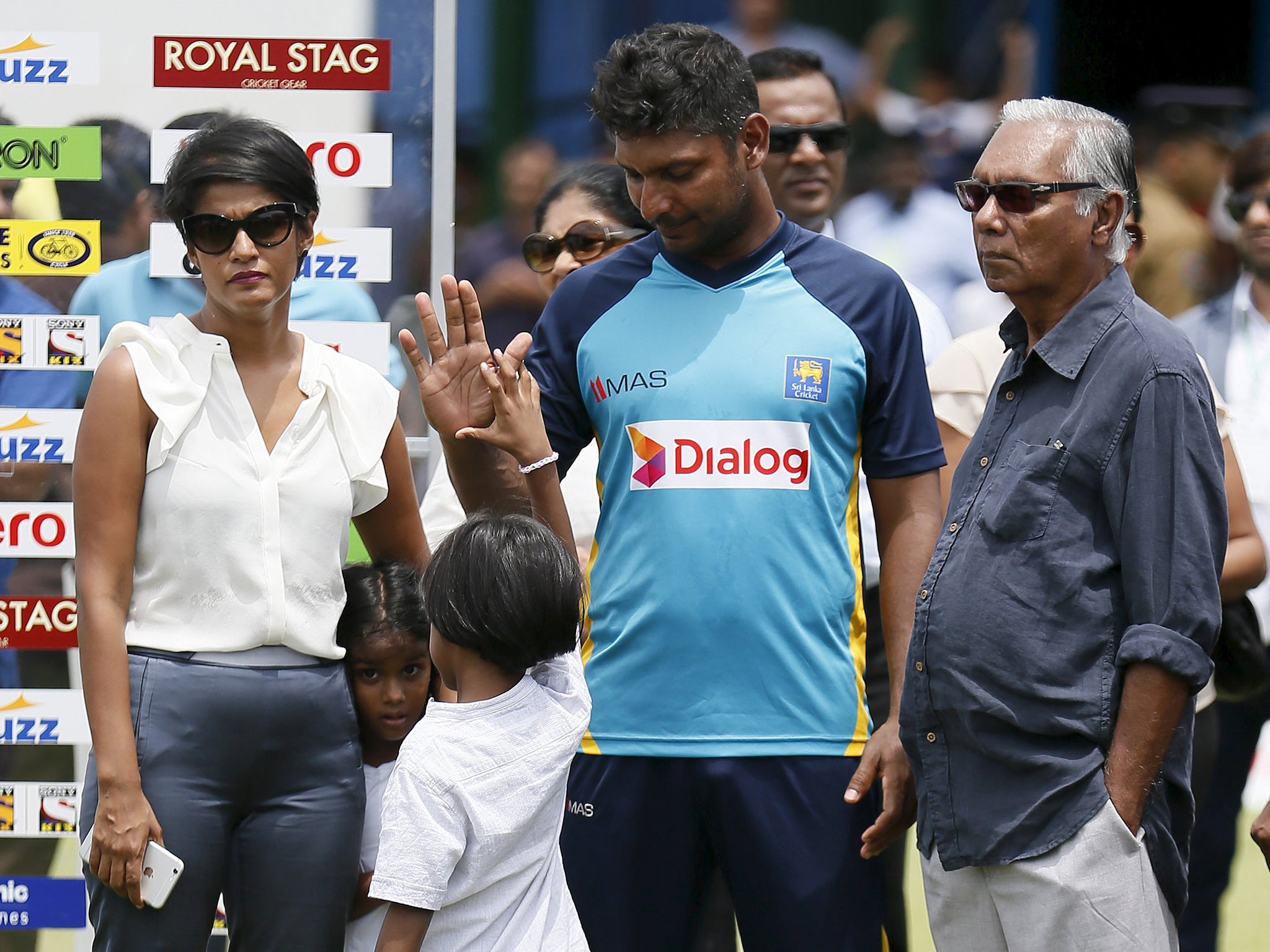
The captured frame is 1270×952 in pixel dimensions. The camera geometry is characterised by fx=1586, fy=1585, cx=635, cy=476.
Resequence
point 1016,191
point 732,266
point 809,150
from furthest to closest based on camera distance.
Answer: point 809,150 → point 732,266 → point 1016,191

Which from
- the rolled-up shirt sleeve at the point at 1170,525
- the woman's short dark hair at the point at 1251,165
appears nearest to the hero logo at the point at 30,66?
the rolled-up shirt sleeve at the point at 1170,525

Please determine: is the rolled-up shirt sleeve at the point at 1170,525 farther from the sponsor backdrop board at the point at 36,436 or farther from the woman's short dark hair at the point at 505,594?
the sponsor backdrop board at the point at 36,436

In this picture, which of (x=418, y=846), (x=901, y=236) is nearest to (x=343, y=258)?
(x=418, y=846)

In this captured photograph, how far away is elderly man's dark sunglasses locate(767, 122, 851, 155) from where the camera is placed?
3.94m

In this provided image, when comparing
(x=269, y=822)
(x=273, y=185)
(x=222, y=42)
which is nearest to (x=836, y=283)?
(x=273, y=185)

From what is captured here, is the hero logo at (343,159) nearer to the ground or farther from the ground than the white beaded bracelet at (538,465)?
farther from the ground

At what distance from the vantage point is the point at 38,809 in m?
3.60

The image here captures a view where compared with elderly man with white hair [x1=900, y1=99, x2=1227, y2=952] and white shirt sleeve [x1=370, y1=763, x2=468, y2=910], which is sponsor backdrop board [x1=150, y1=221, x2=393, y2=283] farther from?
white shirt sleeve [x1=370, y1=763, x2=468, y2=910]

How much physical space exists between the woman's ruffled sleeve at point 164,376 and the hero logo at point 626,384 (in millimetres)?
666

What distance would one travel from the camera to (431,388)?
2.64 meters

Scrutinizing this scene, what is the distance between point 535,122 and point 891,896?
5.21m

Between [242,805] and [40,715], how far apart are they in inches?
47.4

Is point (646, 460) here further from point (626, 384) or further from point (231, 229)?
point (231, 229)

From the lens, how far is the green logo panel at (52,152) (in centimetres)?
353
